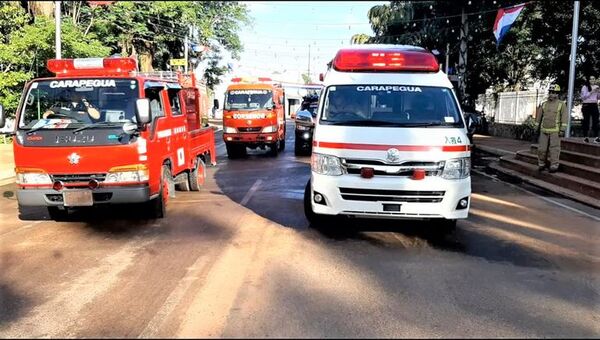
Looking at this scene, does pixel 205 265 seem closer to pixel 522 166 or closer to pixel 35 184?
pixel 35 184

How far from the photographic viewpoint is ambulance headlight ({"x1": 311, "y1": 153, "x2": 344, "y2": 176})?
6.51 metres

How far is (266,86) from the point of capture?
18422 millimetres

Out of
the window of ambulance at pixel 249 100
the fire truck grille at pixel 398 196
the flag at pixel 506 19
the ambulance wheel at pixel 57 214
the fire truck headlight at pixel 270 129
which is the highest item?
the flag at pixel 506 19

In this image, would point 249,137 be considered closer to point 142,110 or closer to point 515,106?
point 142,110

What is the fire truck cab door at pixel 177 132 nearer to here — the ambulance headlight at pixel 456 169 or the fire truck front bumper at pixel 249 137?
the ambulance headlight at pixel 456 169

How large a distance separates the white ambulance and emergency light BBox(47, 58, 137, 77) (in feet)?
10.5

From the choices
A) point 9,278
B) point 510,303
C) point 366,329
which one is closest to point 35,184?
point 9,278

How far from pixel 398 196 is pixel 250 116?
1199 centimetres

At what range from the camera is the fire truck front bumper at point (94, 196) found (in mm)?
7137

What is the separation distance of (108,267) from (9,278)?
3.13 feet

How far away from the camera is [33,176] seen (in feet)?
23.6

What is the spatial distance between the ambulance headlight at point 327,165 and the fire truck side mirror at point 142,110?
2.31 metres

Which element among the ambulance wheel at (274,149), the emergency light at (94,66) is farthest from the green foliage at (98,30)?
the emergency light at (94,66)

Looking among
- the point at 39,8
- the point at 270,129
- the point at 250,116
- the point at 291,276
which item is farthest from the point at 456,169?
the point at 39,8
